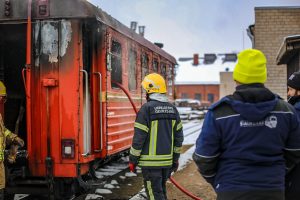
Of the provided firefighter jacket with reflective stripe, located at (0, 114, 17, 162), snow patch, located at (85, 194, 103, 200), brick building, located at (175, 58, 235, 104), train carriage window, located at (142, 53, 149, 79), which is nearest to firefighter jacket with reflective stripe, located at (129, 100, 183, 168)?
firefighter jacket with reflective stripe, located at (0, 114, 17, 162)

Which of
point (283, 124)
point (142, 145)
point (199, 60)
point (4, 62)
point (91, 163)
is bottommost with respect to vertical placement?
point (91, 163)

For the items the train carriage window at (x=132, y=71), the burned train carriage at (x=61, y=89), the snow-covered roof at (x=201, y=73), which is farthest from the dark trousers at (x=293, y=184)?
the snow-covered roof at (x=201, y=73)

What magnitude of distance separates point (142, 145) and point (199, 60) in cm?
6232

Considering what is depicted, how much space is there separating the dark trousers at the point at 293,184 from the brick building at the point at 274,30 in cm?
1665

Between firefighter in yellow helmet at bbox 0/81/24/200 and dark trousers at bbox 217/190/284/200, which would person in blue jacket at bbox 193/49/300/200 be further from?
firefighter in yellow helmet at bbox 0/81/24/200

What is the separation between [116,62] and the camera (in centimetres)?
747

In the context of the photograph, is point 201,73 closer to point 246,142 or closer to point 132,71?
point 132,71

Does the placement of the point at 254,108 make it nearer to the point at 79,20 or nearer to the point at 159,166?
the point at 159,166

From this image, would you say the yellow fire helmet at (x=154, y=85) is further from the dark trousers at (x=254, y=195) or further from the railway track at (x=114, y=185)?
the dark trousers at (x=254, y=195)

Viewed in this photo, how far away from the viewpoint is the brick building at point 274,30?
65.0 feet

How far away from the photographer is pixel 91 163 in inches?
257

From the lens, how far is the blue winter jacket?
2959 millimetres

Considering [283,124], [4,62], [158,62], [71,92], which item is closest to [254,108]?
[283,124]

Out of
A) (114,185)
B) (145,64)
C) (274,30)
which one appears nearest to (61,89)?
(114,185)
